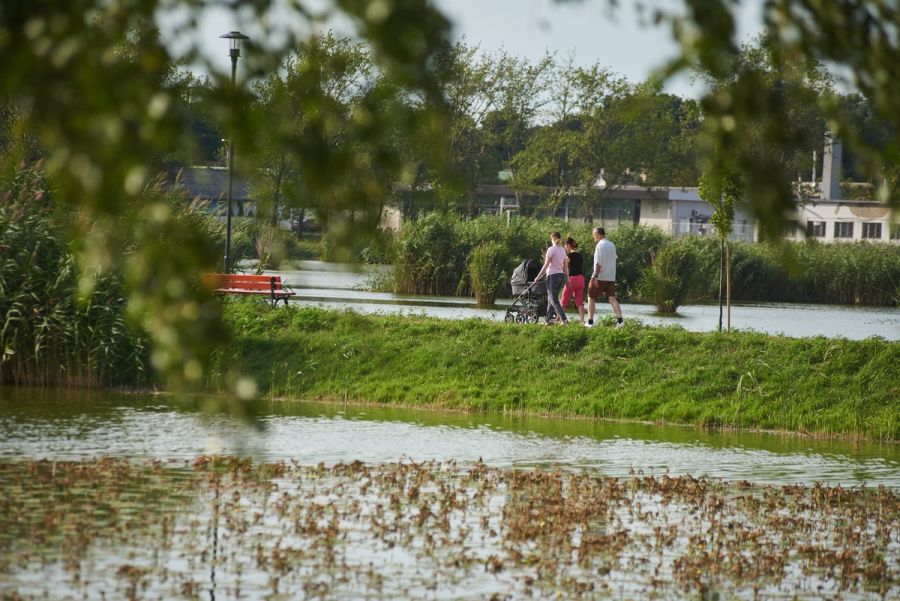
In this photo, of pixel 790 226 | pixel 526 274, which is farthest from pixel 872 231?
pixel 790 226

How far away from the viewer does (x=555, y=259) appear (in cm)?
2647

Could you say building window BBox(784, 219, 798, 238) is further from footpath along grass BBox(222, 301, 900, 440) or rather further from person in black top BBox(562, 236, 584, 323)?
person in black top BBox(562, 236, 584, 323)

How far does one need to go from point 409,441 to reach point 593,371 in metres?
5.17

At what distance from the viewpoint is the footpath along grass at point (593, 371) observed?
20.5 meters

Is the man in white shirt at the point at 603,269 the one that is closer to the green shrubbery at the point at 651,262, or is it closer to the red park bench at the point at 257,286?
the red park bench at the point at 257,286

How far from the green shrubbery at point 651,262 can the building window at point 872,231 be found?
110 feet

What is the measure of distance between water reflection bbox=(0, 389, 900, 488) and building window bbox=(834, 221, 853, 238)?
74405 millimetres

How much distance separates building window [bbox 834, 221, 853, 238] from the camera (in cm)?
9144

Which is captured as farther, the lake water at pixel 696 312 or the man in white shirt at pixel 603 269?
the lake water at pixel 696 312

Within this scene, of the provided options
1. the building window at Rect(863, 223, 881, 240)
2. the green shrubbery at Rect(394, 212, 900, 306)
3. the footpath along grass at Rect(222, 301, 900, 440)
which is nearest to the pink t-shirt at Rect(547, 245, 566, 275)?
the footpath along grass at Rect(222, 301, 900, 440)

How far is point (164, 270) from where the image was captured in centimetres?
454

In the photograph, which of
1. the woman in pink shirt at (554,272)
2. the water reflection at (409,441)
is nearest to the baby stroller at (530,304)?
the woman in pink shirt at (554,272)

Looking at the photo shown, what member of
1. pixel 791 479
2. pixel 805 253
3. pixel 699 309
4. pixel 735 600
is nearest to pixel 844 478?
pixel 791 479

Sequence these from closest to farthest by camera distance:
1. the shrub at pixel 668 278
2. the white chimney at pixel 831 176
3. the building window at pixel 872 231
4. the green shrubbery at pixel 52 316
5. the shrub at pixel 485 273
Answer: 1. the green shrubbery at pixel 52 316
2. the shrub at pixel 485 273
3. the shrub at pixel 668 278
4. the building window at pixel 872 231
5. the white chimney at pixel 831 176
